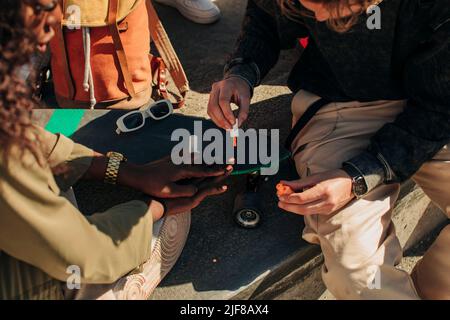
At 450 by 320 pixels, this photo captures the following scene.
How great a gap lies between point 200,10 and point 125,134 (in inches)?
47.5

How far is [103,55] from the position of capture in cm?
214

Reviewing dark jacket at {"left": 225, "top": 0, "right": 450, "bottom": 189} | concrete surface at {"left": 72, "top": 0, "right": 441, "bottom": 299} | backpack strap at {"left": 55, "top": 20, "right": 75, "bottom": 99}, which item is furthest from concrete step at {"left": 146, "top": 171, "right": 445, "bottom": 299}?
backpack strap at {"left": 55, "top": 20, "right": 75, "bottom": 99}

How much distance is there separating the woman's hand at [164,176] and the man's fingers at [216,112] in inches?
5.8

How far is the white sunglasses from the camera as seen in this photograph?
1.96 metres

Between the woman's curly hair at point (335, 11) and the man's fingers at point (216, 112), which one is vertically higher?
the woman's curly hair at point (335, 11)

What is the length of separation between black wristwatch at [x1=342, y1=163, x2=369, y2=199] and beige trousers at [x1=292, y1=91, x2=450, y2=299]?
0.05m

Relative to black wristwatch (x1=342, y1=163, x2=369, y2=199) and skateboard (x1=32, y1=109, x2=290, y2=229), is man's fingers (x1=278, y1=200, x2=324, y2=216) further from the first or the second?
skateboard (x1=32, y1=109, x2=290, y2=229)

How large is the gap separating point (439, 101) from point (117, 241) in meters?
0.98

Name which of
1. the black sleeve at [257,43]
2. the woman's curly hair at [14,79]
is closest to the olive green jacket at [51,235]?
the woman's curly hair at [14,79]

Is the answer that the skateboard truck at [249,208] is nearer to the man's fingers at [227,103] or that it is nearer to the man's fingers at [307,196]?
the man's fingers at [227,103]

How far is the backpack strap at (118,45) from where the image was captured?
206 centimetres

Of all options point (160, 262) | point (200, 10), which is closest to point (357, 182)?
point (160, 262)

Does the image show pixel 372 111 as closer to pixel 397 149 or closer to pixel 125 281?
pixel 397 149
